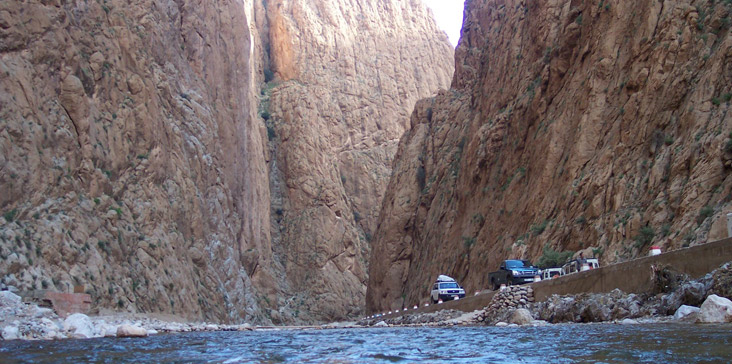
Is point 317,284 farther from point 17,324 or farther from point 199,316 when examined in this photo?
point 17,324

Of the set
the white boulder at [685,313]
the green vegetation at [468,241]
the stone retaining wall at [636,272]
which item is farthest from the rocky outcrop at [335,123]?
the white boulder at [685,313]

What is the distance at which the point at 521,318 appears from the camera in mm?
20781

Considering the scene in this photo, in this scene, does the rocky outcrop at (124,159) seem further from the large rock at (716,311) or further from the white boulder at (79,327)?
the large rock at (716,311)

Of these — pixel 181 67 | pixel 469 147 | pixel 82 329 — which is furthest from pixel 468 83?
pixel 82 329

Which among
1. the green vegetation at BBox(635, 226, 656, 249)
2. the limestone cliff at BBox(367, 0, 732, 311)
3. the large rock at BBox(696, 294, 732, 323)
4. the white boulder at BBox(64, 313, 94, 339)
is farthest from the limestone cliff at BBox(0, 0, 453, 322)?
the large rock at BBox(696, 294, 732, 323)

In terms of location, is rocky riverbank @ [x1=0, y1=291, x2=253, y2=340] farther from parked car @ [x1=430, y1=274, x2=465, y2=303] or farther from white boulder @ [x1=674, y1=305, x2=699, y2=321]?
parked car @ [x1=430, y1=274, x2=465, y2=303]

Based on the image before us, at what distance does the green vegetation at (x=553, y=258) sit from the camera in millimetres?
29125

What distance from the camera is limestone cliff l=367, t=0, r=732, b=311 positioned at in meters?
24.0

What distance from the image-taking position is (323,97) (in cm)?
9012

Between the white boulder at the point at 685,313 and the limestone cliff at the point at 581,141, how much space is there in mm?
6233

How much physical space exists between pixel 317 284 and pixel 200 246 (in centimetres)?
2564

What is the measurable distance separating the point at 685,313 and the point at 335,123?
77.2 metres

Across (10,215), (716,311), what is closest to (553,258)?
(716,311)

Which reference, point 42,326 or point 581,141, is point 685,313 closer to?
point 42,326
